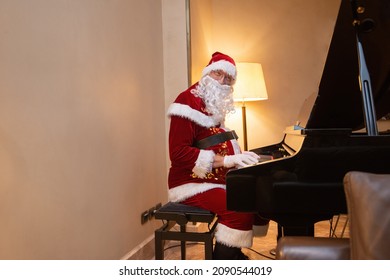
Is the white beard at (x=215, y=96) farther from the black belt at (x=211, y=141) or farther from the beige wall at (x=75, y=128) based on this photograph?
the beige wall at (x=75, y=128)

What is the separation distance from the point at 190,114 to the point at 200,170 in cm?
29

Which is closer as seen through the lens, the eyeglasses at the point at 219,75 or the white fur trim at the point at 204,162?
the white fur trim at the point at 204,162

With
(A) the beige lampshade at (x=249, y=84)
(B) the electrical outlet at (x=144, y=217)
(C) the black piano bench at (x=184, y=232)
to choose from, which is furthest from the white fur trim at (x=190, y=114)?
(A) the beige lampshade at (x=249, y=84)

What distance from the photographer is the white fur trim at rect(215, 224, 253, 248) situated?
149cm

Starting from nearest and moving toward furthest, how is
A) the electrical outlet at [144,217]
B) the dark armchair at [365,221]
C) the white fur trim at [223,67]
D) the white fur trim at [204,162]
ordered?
the dark armchair at [365,221] → the white fur trim at [204,162] → the white fur trim at [223,67] → the electrical outlet at [144,217]

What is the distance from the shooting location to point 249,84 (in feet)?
9.04

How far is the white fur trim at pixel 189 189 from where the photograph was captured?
1616 mm

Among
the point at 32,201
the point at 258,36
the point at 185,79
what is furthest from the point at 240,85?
the point at 32,201

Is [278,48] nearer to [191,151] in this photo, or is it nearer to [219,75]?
[219,75]

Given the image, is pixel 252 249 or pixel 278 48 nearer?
pixel 252 249

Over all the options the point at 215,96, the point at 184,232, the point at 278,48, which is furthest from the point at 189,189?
the point at 278,48

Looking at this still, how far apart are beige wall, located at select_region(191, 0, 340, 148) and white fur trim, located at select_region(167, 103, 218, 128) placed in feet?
4.86

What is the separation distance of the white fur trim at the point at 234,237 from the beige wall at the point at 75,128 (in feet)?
1.93

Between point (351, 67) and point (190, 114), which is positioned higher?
point (351, 67)
